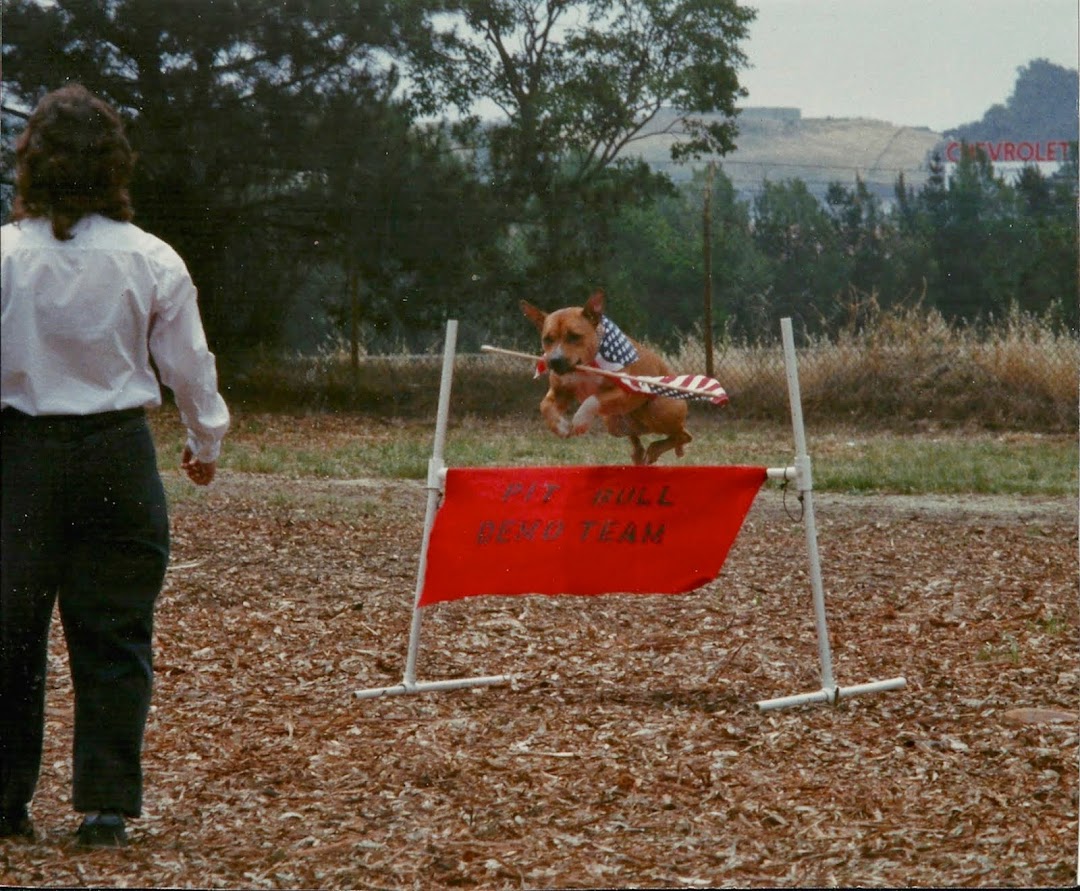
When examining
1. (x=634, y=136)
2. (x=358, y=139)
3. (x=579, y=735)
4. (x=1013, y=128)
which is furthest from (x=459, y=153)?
(x=579, y=735)

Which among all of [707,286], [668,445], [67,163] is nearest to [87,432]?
[67,163]

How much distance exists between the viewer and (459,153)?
9203 mm

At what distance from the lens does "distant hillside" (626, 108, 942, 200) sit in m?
6.89

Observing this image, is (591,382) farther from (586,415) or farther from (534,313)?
(534,313)

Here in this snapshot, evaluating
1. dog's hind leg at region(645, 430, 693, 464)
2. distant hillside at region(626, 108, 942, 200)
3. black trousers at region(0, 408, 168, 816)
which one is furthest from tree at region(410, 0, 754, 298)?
black trousers at region(0, 408, 168, 816)

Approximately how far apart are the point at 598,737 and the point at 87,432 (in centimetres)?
195

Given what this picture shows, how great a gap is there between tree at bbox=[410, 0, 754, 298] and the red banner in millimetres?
2378

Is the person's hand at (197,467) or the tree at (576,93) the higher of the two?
the tree at (576,93)

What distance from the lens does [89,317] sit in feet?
10.1

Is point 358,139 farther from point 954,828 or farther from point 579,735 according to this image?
point 954,828

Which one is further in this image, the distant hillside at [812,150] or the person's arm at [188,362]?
the distant hillside at [812,150]

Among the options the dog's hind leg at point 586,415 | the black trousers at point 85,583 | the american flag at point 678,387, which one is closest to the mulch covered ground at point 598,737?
the black trousers at point 85,583

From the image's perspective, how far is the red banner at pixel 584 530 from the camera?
460 cm

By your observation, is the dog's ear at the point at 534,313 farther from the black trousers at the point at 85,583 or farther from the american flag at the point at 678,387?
the black trousers at the point at 85,583
